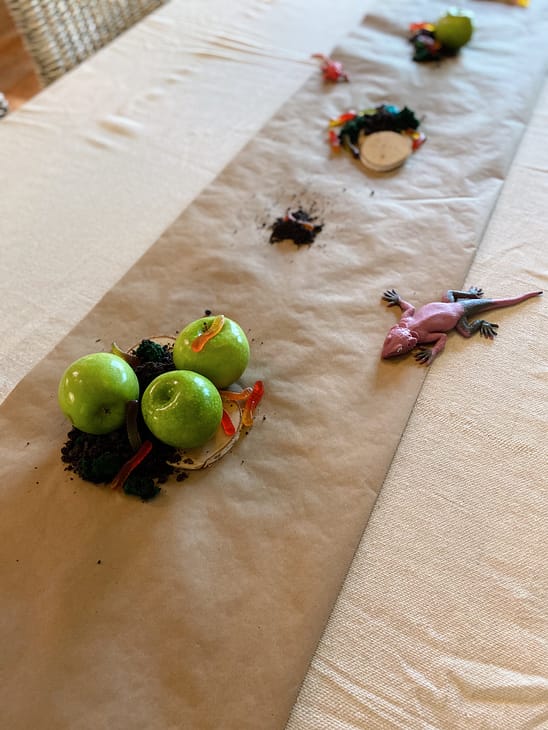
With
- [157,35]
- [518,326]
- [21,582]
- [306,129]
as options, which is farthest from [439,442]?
[157,35]

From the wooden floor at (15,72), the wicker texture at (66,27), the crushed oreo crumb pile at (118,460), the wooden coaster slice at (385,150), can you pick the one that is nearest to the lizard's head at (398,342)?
the crushed oreo crumb pile at (118,460)

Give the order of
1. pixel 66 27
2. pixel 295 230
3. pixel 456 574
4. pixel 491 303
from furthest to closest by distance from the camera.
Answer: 1. pixel 66 27
2. pixel 295 230
3. pixel 491 303
4. pixel 456 574

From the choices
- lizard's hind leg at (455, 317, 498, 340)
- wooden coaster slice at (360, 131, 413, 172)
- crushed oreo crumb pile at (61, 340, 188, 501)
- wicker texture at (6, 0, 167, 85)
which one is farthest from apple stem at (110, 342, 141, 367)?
wicker texture at (6, 0, 167, 85)

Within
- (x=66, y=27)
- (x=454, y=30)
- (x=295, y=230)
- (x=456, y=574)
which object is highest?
(x=66, y=27)

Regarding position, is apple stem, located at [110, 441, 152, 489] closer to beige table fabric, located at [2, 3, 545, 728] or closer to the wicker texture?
beige table fabric, located at [2, 3, 545, 728]

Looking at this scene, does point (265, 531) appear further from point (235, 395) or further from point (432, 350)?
point (432, 350)

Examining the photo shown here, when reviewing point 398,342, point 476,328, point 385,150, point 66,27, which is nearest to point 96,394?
point 398,342

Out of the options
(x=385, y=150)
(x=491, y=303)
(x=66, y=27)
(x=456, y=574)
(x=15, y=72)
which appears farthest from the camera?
(x=15, y=72)
